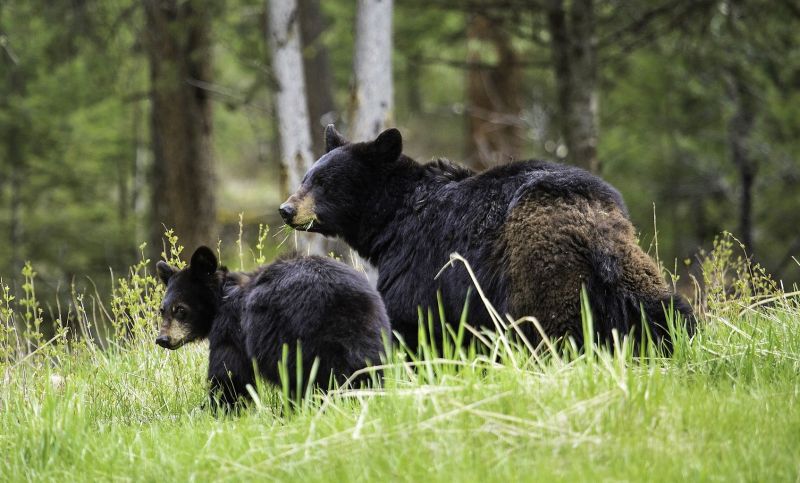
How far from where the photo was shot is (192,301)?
5.55m

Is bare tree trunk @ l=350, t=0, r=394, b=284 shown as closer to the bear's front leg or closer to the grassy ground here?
the bear's front leg

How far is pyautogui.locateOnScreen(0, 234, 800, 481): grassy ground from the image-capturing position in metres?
3.43

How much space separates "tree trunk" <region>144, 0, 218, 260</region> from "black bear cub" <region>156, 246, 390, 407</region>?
781cm

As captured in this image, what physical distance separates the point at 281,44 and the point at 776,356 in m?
7.02

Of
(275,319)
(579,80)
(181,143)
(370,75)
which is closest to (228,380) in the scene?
(275,319)

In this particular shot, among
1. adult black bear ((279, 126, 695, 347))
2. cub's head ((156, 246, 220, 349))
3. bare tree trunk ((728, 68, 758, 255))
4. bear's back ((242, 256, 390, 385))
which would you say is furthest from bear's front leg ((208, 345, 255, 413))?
bare tree trunk ((728, 68, 758, 255))

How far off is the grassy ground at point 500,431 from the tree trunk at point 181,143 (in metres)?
8.68

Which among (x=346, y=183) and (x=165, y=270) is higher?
(x=346, y=183)

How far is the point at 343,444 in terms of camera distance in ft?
12.1

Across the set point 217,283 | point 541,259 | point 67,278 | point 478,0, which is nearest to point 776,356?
point 541,259

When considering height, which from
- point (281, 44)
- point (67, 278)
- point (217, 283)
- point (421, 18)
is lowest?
point (67, 278)

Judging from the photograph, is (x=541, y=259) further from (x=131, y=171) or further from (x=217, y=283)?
(x=131, y=171)

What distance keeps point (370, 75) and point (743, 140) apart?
916cm

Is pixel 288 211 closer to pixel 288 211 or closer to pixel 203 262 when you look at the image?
pixel 288 211
